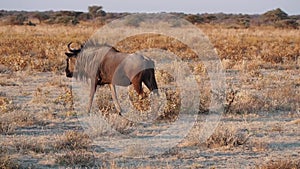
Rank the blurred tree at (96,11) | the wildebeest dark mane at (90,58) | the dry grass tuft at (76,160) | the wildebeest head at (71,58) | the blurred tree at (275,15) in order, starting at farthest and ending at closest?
the blurred tree at (96,11), the blurred tree at (275,15), the wildebeest head at (71,58), the wildebeest dark mane at (90,58), the dry grass tuft at (76,160)

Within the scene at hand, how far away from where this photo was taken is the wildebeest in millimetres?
8984

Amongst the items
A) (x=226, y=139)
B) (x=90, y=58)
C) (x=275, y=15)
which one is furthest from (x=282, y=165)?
(x=275, y=15)

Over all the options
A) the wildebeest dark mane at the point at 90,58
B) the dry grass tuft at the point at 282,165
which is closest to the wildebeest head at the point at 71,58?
the wildebeest dark mane at the point at 90,58

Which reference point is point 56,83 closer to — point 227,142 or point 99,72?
point 99,72

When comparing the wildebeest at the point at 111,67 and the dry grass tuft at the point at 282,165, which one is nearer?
the dry grass tuft at the point at 282,165

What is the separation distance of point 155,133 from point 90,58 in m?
2.11

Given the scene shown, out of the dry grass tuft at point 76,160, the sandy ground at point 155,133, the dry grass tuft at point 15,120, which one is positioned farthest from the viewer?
the dry grass tuft at point 15,120

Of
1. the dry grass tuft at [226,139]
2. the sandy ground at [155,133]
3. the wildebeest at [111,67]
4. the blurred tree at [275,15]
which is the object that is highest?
the blurred tree at [275,15]

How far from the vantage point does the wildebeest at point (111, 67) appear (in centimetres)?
898

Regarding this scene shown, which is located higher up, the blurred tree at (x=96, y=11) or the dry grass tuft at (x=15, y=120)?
the blurred tree at (x=96, y=11)

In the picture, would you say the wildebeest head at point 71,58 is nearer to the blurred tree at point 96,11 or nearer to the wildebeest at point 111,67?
the wildebeest at point 111,67

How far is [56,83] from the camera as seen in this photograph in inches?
512

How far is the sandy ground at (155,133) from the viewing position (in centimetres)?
662

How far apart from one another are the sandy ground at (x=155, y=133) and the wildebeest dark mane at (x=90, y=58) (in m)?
0.85
